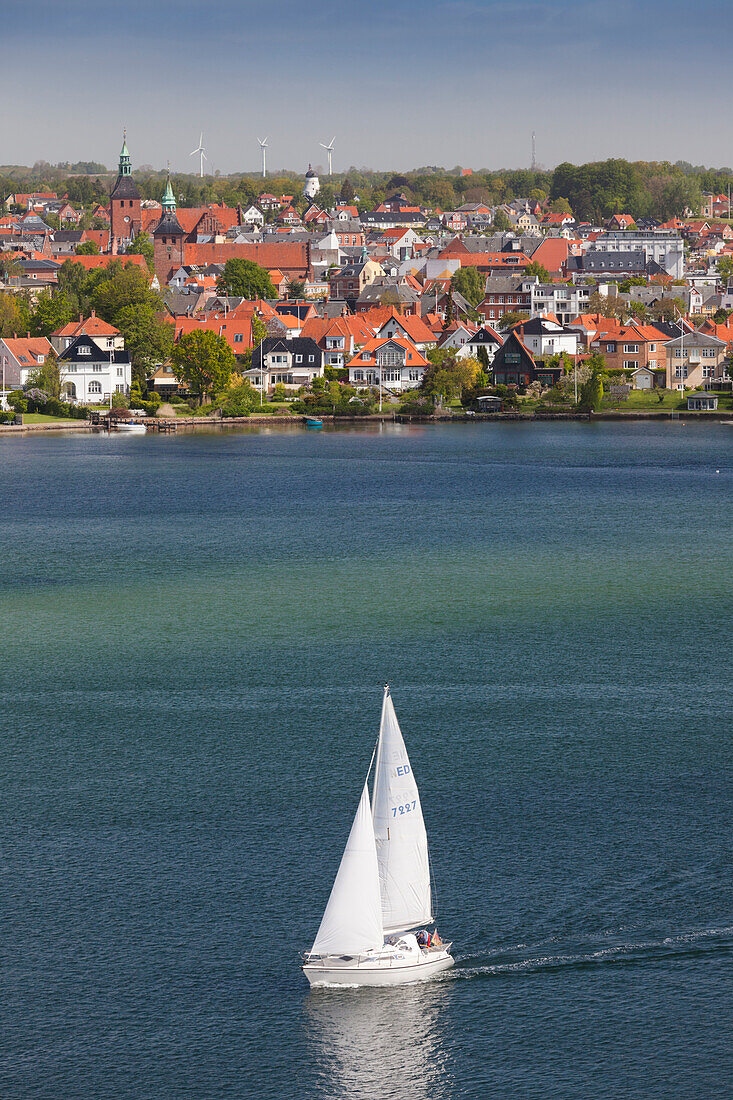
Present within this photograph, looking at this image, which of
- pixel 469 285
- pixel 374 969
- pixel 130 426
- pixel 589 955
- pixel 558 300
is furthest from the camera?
pixel 469 285

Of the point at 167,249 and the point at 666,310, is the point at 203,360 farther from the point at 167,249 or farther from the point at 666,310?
the point at 167,249

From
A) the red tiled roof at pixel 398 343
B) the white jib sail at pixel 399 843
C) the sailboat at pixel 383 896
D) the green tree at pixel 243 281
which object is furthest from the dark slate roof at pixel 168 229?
the sailboat at pixel 383 896

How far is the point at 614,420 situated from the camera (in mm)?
75375

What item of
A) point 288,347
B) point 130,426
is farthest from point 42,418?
point 288,347

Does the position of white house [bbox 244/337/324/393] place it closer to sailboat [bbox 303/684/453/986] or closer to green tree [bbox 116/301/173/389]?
green tree [bbox 116/301/173/389]

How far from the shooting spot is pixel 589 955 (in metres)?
16.3

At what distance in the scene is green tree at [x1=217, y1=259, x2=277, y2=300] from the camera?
4018 inches

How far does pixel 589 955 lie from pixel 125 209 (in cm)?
13372

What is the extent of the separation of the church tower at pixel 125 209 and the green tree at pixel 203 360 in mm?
68381

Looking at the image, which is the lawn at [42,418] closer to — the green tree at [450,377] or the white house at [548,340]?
the green tree at [450,377]

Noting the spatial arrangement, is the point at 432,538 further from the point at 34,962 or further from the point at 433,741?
the point at 34,962

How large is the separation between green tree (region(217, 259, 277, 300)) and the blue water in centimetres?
6173

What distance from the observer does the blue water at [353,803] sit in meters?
14.8

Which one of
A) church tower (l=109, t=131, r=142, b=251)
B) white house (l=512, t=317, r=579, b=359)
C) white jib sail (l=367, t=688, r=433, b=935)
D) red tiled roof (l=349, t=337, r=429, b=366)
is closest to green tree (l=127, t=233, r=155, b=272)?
church tower (l=109, t=131, r=142, b=251)
